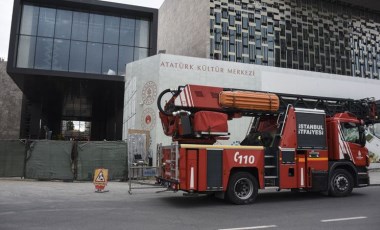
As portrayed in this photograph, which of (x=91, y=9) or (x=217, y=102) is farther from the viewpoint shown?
(x=91, y=9)

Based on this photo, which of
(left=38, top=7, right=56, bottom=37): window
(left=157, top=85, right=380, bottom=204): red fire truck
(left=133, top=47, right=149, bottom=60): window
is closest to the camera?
(left=157, top=85, right=380, bottom=204): red fire truck

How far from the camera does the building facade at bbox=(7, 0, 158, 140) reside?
2947cm

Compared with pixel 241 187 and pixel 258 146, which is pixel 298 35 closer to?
pixel 258 146

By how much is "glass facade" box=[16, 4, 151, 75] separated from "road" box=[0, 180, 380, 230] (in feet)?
62.5

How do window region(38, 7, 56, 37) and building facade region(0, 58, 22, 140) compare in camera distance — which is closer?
window region(38, 7, 56, 37)

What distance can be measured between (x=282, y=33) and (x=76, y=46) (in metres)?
56.7

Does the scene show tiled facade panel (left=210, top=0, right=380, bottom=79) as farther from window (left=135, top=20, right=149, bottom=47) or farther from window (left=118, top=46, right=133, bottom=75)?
window (left=118, top=46, right=133, bottom=75)

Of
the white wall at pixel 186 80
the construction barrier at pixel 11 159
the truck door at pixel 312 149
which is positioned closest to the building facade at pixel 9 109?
the white wall at pixel 186 80

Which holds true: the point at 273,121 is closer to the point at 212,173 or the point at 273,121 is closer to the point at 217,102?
the point at 217,102

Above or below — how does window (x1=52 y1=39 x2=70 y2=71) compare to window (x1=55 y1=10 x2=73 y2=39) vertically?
below

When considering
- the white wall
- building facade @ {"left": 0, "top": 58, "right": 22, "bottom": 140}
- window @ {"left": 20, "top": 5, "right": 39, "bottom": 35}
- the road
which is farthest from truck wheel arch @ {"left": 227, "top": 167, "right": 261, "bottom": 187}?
building facade @ {"left": 0, "top": 58, "right": 22, "bottom": 140}

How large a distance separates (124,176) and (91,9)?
20282 millimetres

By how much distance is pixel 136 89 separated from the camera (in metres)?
23.4

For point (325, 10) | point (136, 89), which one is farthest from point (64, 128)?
point (325, 10)
